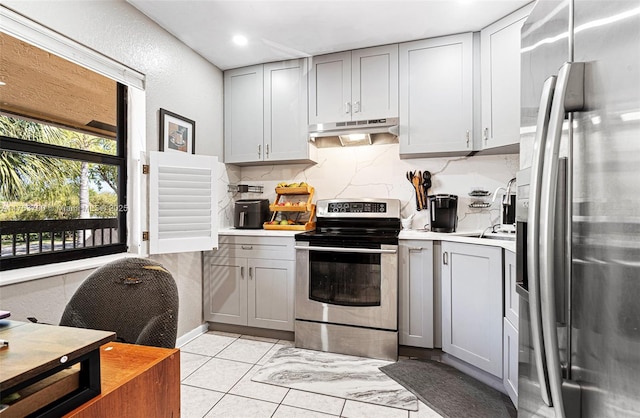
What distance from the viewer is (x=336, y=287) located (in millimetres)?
2471

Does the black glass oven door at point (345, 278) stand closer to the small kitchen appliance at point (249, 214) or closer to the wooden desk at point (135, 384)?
the small kitchen appliance at point (249, 214)

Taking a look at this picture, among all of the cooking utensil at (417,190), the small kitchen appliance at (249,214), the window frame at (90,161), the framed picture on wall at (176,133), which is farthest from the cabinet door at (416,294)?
the window frame at (90,161)

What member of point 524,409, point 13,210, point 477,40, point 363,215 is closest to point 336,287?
point 363,215

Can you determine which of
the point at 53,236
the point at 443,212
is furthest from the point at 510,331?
the point at 53,236

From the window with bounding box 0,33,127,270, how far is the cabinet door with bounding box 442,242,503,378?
2.38 m

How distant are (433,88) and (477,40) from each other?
48 cm

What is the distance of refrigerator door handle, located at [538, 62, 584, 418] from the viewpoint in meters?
0.62

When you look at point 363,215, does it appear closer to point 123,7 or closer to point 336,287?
point 336,287

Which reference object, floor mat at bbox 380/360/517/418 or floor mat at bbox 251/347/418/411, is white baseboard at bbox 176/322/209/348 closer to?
floor mat at bbox 251/347/418/411

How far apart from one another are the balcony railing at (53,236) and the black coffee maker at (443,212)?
2.46 metres

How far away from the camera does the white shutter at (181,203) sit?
2.24 m

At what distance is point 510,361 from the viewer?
1.77m

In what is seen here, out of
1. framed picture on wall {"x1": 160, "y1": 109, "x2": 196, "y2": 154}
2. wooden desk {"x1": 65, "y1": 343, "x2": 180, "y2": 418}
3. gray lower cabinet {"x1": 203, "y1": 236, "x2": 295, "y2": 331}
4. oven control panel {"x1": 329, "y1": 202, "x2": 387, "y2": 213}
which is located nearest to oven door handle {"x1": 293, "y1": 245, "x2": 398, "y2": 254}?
gray lower cabinet {"x1": 203, "y1": 236, "x2": 295, "y2": 331}

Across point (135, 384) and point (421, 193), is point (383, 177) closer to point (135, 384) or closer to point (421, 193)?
point (421, 193)
